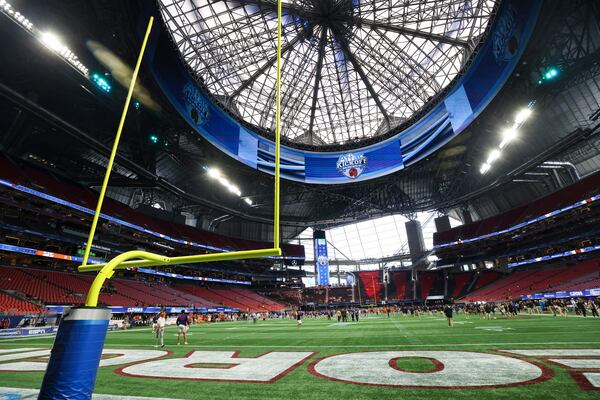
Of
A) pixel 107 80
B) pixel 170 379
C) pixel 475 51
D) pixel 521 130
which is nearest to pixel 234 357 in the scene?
pixel 170 379

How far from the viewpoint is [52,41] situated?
19312 millimetres

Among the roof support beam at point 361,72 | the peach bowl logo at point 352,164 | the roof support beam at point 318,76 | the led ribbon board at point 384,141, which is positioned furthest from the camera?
the peach bowl logo at point 352,164

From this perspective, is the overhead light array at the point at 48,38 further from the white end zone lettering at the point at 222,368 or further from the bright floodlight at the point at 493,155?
the bright floodlight at the point at 493,155

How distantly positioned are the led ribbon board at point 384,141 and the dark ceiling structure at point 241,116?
1.25 metres

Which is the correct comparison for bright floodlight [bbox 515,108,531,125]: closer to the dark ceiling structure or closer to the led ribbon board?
the dark ceiling structure

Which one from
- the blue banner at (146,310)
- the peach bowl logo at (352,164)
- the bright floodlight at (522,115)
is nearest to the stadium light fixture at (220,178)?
the peach bowl logo at (352,164)

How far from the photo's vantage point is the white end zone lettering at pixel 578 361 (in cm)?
430

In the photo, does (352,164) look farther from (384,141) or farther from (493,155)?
(493,155)

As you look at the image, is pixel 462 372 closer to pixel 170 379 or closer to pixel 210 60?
pixel 170 379

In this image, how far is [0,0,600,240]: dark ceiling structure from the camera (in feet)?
69.2

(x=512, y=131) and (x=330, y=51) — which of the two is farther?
(x=330, y=51)

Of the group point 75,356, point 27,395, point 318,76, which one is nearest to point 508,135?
point 318,76

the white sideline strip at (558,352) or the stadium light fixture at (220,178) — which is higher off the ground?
the stadium light fixture at (220,178)

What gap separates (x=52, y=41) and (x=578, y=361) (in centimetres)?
2990
